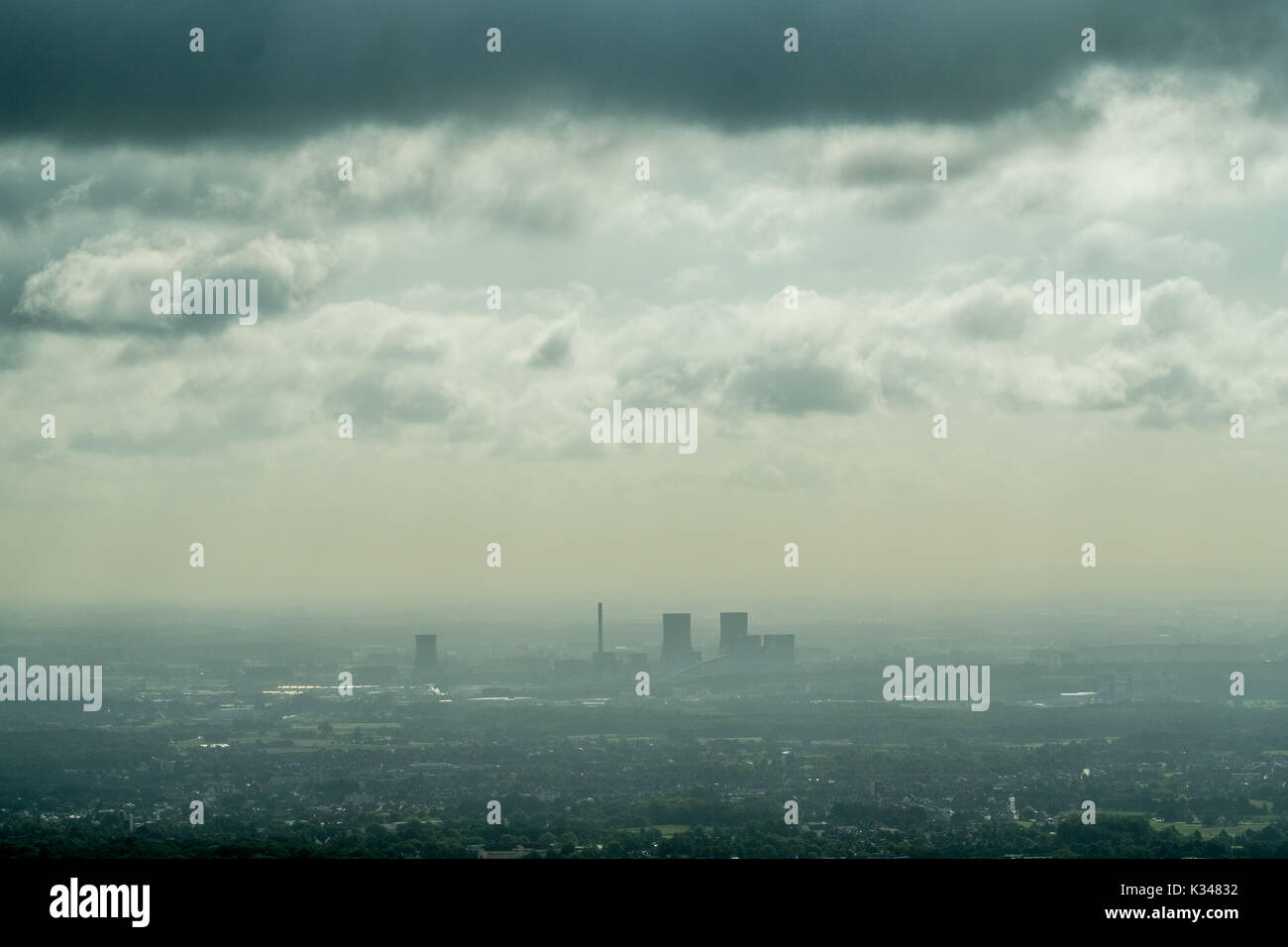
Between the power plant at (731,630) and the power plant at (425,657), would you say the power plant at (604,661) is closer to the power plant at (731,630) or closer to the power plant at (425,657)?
the power plant at (731,630)

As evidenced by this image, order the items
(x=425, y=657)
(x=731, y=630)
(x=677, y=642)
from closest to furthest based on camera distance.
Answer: (x=425, y=657)
(x=677, y=642)
(x=731, y=630)

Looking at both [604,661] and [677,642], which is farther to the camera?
[677,642]

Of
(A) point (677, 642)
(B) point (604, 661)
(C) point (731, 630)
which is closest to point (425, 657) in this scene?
(B) point (604, 661)

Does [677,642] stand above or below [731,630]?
below

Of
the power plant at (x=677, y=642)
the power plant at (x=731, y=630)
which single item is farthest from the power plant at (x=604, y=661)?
the power plant at (x=731, y=630)

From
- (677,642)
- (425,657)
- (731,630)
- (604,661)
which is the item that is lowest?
(604,661)

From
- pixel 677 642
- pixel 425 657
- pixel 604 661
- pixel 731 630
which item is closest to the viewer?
pixel 425 657

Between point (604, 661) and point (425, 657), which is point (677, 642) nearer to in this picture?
point (604, 661)

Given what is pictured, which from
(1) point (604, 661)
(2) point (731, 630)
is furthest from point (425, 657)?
(2) point (731, 630)

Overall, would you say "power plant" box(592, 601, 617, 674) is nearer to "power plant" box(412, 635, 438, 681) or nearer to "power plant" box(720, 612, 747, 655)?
"power plant" box(720, 612, 747, 655)

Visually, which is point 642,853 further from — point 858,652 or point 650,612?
point 650,612

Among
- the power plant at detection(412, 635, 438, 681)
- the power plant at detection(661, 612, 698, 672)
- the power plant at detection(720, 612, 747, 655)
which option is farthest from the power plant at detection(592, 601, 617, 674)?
the power plant at detection(412, 635, 438, 681)
